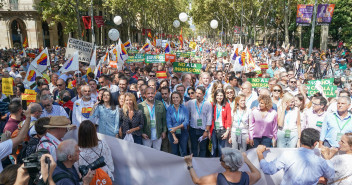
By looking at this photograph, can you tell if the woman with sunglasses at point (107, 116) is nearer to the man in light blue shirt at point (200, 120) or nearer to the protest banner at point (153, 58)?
the man in light blue shirt at point (200, 120)

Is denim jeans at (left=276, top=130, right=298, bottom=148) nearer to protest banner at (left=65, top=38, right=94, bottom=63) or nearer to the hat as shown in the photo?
the hat

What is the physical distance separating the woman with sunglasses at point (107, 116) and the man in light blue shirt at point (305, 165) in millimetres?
2900

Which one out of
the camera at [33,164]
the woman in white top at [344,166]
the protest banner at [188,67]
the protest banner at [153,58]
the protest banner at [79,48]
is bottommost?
the woman in white top at [344,166]

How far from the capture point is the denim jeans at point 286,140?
16.3ft

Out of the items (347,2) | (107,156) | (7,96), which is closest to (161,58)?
(7,96)

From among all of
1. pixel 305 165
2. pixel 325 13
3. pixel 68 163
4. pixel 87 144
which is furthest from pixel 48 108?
pixel 325 13

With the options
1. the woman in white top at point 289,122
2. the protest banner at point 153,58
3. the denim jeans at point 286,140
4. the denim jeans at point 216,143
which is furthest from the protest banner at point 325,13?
the denim jeans at point 216,143

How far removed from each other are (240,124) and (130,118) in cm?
215

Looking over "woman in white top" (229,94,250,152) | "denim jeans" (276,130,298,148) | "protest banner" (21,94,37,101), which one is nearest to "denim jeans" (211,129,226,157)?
"woman in white top" (229,94,250,152)

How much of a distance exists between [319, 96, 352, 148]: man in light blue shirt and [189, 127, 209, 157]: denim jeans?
221 centimetres

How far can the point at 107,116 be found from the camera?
16.2 ft

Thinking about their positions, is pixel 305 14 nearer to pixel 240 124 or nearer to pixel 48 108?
pixel 240 124

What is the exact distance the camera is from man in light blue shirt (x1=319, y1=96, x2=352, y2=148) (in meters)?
4.42

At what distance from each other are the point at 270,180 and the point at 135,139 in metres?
2.55
